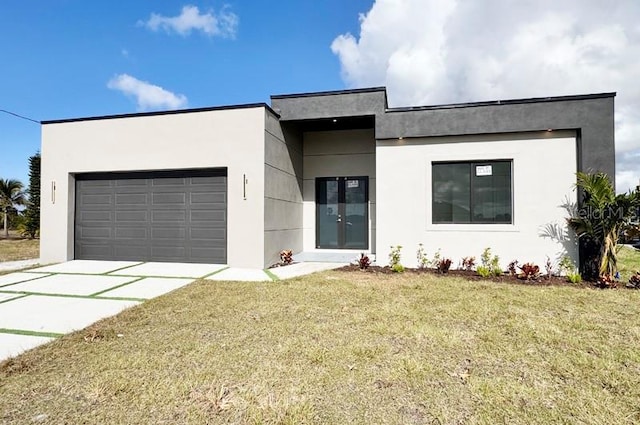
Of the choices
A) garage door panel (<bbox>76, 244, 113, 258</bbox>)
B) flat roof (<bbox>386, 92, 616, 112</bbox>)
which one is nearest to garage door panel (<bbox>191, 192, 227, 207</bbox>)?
garage door panel (<bbox>76, 244, 113, 258</bbox>)

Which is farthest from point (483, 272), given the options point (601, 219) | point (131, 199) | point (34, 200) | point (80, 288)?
point (34, 200)

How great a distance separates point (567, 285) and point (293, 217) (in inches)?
264

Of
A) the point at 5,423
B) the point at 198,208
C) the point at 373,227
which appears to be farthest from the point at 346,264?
the point at 5,423

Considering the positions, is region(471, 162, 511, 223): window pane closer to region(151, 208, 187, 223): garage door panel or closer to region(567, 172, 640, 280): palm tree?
region(567, 172, 640, 280): palm tree

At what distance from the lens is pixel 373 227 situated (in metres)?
10.1

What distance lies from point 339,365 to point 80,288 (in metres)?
5.42

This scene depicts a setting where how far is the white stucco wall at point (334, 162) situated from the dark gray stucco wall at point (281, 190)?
1.01ft

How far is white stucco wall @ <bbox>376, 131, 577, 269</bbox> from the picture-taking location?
7.09 m

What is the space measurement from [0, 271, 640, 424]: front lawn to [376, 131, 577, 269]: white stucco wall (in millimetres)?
2374

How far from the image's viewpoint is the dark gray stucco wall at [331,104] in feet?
26.8

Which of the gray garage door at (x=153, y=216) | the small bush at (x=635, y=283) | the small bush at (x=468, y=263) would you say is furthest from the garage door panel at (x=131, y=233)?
the small bush at (x=635, y=283)

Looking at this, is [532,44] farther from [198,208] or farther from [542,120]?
[198,208]

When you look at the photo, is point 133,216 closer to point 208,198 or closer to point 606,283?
point 208,198

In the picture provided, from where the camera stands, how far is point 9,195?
18688 millimetres
